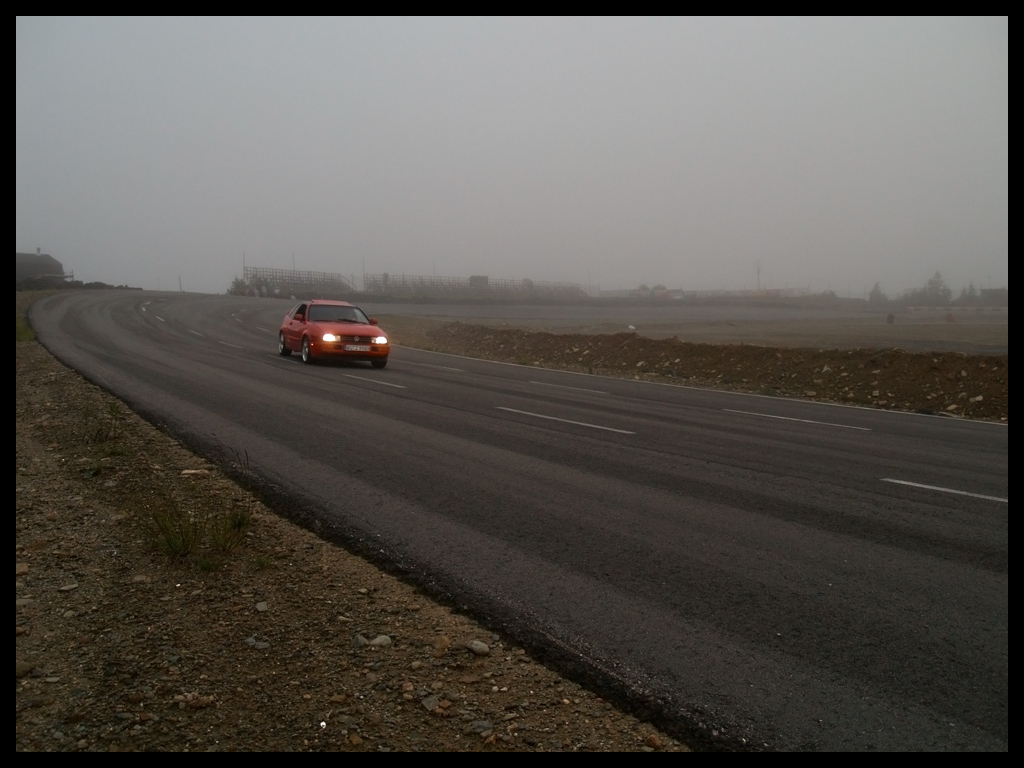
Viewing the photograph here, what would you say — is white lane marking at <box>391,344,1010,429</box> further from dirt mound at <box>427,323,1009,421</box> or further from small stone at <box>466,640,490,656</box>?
small stone at <box>466,640,490,656</box>

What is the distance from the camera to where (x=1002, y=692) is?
172 inches

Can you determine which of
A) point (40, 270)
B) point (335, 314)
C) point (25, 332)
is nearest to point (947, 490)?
point (335, 314)

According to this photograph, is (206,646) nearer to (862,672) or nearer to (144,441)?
(862,672)

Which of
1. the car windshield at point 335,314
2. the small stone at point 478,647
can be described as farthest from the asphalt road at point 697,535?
the car windshield at point 335,314

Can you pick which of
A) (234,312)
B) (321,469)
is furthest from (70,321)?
(321,469)

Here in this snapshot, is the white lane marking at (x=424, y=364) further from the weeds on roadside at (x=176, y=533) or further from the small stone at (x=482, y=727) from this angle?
the small stone at (x=482, y=727)

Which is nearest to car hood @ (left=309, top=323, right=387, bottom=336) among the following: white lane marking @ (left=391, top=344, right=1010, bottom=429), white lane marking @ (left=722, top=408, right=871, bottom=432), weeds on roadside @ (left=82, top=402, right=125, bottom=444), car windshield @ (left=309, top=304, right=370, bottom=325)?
car windshield @ (left=309, top=304, right=370, bottom=325)

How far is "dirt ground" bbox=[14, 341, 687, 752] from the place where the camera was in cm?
370

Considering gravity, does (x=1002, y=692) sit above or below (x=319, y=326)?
below

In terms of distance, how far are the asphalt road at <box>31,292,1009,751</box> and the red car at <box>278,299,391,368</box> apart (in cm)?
496

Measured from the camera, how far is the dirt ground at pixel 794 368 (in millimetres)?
19406

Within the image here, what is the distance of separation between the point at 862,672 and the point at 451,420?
8.97m

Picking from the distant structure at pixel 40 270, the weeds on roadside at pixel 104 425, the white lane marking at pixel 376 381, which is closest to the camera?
the weeds on roadside at pixel 104 425

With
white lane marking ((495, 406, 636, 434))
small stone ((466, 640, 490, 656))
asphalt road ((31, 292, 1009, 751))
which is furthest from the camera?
white lane marking ((495, 406, 636, 434))
